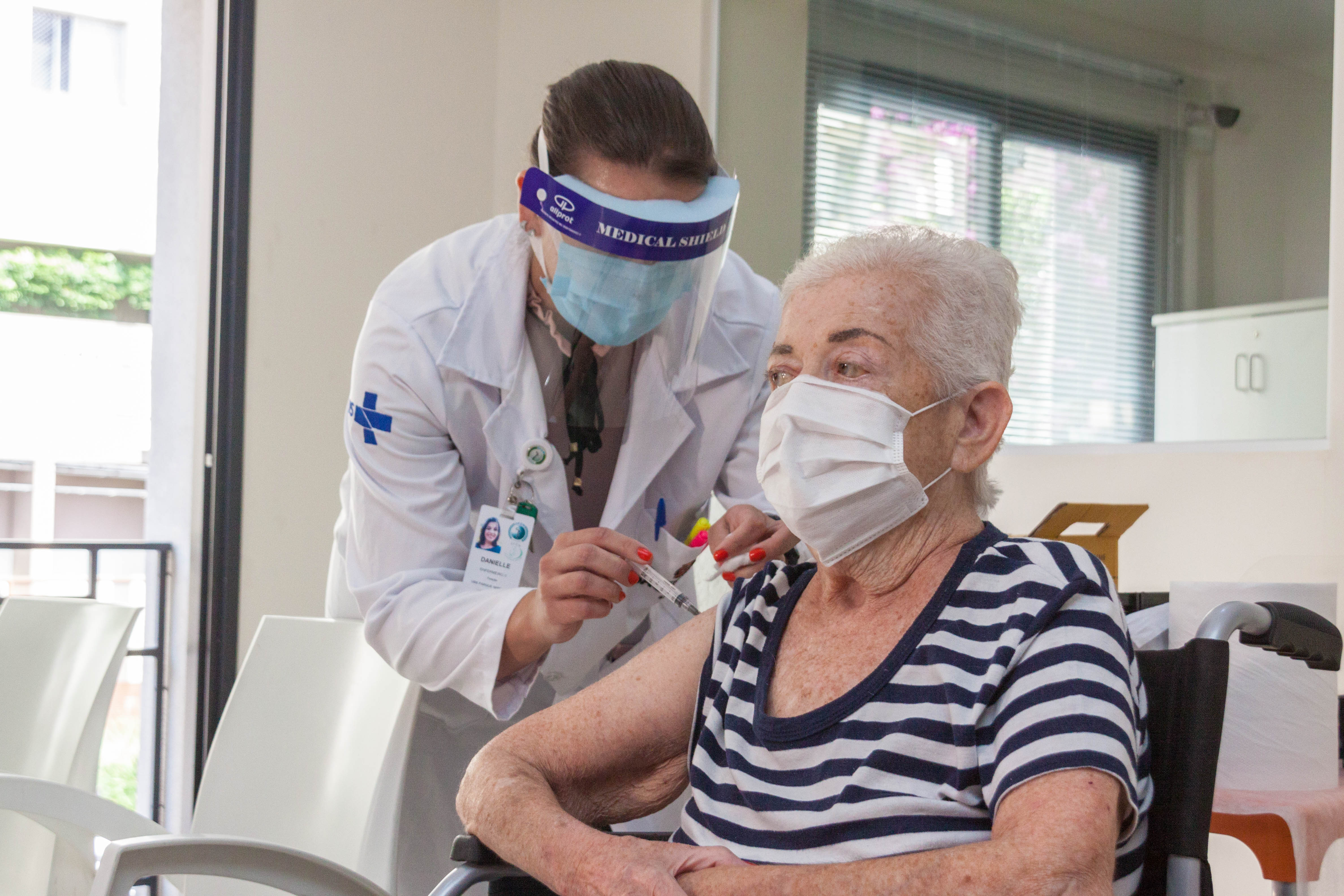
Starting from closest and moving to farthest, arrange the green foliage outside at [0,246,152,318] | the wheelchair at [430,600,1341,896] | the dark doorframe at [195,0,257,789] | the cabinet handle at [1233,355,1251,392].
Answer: the wheelchair at [430,600,1341,896] < the cabinet handle at [1233,355,1251,392] < the dark doorframe at [195,0,257,789] < the green foliage outside at [0,246,152,318]

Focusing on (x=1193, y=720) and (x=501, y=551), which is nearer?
(x=1193, y=720)

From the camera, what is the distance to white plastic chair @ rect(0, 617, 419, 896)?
1.68 metres

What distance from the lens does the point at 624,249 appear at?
1393 mm

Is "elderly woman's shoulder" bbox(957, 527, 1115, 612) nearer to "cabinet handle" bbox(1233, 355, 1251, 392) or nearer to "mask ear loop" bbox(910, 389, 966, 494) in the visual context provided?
"mask ear loop" bbox(910, 389, 966, 494)

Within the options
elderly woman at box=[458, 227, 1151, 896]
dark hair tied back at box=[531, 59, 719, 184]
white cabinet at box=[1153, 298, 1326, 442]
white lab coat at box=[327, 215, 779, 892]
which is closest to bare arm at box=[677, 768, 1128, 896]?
elderly woman at box=[458, 227, 1151, 896]

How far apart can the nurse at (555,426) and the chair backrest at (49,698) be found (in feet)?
1.54

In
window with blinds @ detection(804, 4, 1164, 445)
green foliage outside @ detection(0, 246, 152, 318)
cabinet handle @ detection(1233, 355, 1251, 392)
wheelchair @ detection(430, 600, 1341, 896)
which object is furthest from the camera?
green foliage outside @ detection(0, 246, 152, 318)

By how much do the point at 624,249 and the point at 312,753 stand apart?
3.24ft

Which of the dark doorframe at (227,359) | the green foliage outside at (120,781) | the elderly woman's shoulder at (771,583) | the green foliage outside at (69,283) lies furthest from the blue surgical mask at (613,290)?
the green foliage outside at (120,781)

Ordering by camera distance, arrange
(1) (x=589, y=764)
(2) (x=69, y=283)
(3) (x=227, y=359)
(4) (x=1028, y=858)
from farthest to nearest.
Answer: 1. (2) (x=69, y=283)
2. (3) (x=227, y=359)
3. (1) (x=589, y=764)
4. (4) (x=1028, y=858)

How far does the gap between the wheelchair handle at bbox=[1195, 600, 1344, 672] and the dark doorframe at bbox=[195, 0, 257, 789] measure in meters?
2.85

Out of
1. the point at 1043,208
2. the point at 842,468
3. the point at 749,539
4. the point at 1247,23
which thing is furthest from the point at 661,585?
the point at 1247,23

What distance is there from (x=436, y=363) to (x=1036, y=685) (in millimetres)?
956

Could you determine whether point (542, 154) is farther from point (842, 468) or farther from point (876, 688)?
point (876, 688)
